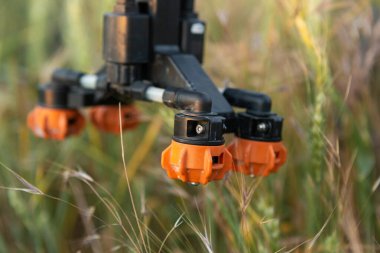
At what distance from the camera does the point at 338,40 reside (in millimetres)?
1369

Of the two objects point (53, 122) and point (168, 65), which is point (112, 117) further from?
point (168, 65)

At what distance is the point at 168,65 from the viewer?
92 centimetres

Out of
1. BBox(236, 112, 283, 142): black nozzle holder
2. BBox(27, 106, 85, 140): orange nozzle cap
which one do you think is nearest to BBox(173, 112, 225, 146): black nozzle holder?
BBox(236, 112, 283, 142): black nozzle holder

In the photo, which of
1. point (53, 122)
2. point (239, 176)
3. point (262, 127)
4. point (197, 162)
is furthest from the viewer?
point (53, 122)

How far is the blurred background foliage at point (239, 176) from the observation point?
940mm

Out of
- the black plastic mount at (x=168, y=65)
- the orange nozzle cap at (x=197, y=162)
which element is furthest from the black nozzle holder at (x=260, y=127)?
the orange nozzle cap at (x=197, y=162)

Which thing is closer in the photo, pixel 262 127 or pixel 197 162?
pixel 197 162

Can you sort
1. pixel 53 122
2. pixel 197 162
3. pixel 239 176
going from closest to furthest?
pixel 197 162 < pixel 239 176 < pixel 53 122

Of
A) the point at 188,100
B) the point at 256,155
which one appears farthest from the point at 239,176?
the point at 188,100

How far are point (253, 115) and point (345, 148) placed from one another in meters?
0.39

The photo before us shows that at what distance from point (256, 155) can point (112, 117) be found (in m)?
0.34

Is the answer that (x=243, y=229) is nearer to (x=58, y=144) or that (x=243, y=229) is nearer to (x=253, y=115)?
(x=253, y=115)

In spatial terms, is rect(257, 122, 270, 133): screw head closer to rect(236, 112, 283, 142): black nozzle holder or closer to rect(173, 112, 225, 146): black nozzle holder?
rect(236, 112, 283, 142): black nozzle holder

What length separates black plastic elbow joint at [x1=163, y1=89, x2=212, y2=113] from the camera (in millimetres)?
758
